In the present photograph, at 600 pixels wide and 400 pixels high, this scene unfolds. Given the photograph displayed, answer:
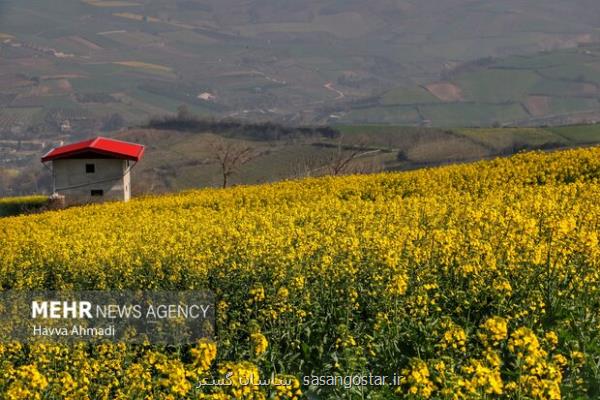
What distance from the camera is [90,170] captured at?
51.6 meters

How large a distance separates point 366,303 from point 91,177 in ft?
137

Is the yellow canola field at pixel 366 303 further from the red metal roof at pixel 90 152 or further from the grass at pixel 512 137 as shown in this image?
the grass at pixel 512 137

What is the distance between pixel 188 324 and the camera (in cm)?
1299

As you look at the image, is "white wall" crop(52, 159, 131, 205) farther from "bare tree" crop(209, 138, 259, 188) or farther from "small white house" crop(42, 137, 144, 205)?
"bare tree" crop(209, 138, 259, 188)

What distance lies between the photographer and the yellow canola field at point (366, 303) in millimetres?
8875

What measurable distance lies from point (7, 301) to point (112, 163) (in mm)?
35948

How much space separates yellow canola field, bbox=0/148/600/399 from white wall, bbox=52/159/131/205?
3167 centimetres

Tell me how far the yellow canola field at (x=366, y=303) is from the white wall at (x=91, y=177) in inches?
1247

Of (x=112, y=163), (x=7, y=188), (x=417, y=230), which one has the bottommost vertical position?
(x=7, y=188)

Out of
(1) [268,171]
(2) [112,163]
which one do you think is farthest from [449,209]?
(1) [268,171]

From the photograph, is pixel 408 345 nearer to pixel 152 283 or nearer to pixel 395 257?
pixel 395 257

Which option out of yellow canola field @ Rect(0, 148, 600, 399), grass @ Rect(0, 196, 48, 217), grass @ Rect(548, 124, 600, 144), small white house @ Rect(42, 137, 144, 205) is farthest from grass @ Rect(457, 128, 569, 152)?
yellow canola field @ Rect(0, 148, 600, 399)

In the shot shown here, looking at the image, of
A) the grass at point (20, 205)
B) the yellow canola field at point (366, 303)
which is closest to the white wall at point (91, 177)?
the grass at point (20, 205)

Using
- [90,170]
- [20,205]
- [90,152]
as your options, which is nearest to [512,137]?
[90,170]
